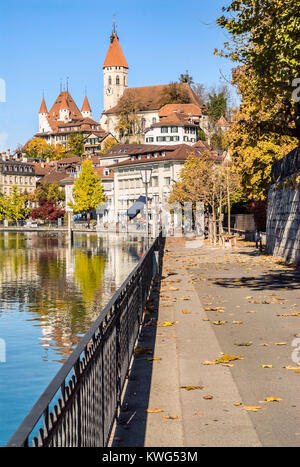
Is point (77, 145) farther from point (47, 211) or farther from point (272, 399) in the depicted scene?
point (272, 399)

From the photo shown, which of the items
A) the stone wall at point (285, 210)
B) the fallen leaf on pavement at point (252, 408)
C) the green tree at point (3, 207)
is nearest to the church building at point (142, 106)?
the green tree at point (3, 207)

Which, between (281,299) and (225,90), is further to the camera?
(225,90)

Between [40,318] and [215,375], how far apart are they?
11.3 metres

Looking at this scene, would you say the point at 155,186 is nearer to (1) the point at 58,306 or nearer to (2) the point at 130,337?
(1) the point at 58,306

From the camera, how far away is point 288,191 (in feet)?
93.7

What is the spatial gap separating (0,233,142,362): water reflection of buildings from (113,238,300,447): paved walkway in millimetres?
2576

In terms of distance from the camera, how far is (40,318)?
18844mm

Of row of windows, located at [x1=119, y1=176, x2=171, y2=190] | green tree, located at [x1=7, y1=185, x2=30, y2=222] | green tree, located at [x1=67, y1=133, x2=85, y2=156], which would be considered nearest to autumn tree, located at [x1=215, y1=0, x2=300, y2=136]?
row of windows, located at [x1=119, y1=176, x2=171, y2=190]

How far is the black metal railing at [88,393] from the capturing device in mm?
3514

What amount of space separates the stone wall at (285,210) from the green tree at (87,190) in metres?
80.1

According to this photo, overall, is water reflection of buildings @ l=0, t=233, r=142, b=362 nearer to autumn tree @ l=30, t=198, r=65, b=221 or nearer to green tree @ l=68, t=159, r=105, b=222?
green tree @ l=68, t=159, r=105, b=222

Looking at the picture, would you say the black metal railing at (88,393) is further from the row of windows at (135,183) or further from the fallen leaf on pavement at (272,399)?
the row of windows at (135,183)

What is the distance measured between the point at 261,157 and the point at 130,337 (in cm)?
3665
